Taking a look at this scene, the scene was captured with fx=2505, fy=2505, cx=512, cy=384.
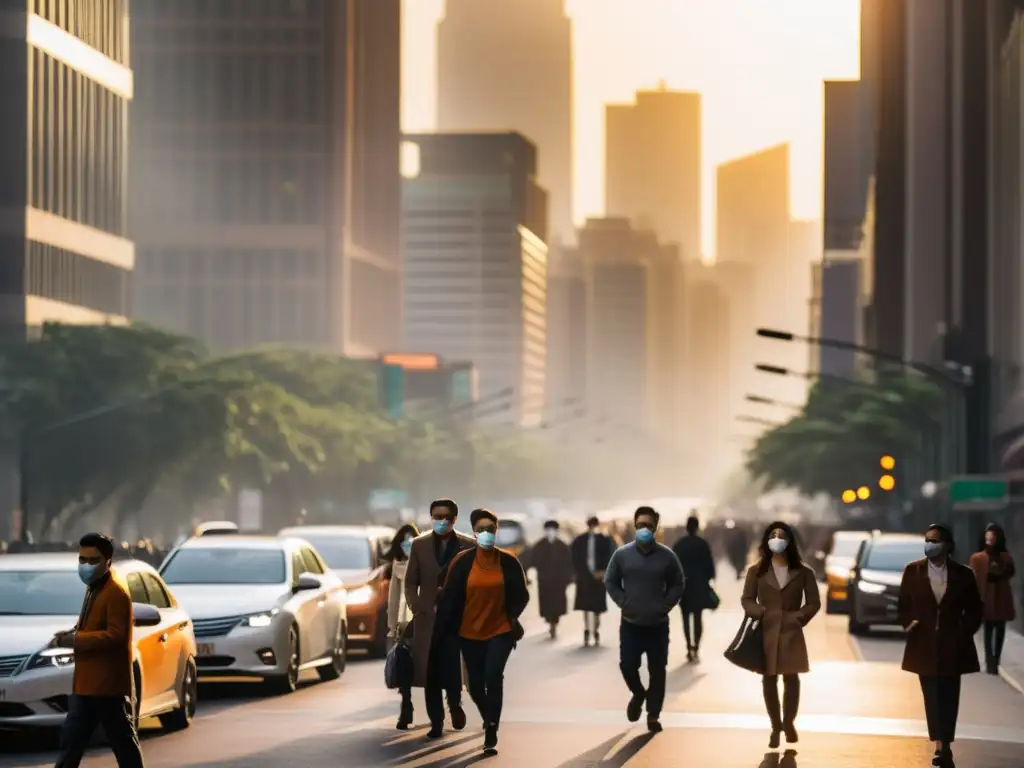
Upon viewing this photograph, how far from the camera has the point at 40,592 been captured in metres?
18.6

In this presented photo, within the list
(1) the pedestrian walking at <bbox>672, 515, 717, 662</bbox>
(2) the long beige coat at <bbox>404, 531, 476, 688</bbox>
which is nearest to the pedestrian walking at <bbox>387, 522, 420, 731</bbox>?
(2) the long beige coat at <bbox>404, 531, 476, 688</bbox>

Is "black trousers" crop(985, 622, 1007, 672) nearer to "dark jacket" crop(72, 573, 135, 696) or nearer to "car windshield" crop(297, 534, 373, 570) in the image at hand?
"car windshield" crop(297, 534, 373, 570)

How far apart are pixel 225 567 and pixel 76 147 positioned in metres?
98.0

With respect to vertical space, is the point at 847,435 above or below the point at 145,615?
above

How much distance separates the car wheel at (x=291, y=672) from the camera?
2322cm

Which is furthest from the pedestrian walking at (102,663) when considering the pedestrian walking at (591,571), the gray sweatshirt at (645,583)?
the pedestrian walking at (591,571)

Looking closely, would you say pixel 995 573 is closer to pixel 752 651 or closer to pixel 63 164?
pixel 752 651

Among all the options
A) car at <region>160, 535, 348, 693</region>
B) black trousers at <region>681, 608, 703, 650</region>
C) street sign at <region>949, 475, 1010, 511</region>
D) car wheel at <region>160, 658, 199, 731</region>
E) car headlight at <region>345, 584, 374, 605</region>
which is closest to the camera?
car wheel at <region>160, 658, 199, 731</region>

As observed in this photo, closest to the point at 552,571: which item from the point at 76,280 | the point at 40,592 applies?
the point at 40,592

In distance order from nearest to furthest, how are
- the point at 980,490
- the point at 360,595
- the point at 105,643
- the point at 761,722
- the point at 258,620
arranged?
the point at 105,643, the point at 761,722, the point at 258,620, the point at 360,595, the point at 980,490

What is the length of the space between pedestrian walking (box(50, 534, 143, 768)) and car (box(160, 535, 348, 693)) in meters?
10.0

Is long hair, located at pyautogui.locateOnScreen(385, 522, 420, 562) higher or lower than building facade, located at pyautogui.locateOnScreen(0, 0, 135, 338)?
lower

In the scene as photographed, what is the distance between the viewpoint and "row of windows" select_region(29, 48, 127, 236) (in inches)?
4486

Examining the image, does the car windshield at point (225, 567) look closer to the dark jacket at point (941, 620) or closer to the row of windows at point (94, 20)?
the dark jacket at point (941, 620)
